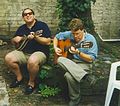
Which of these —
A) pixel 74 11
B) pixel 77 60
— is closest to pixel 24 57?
pixel 77 60

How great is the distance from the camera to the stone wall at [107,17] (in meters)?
10.9

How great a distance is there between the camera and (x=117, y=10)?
11039 millimetres

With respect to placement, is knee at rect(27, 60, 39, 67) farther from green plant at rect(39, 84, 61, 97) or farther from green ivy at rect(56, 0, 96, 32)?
green ivy at rect(56, 0, 96, 32)

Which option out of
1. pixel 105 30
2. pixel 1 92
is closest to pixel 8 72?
pixel 1 92

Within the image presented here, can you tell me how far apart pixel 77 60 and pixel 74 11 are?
2353mm

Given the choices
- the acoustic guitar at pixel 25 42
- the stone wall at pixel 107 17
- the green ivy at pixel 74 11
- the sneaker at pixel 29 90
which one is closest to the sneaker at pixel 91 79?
the sneaker at pixel 29 90

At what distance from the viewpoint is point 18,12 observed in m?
10.2

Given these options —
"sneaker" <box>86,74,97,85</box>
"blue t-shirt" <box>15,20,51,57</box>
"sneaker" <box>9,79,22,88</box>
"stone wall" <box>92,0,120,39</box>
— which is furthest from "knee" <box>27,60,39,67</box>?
"stone wall" <box>92,0,120,39</box>

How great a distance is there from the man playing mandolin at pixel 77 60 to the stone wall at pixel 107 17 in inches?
187

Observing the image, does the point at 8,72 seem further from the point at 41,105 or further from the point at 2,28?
the point at 2,28

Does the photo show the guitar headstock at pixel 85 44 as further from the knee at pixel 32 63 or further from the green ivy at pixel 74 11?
the green ivy at pixel 74 11

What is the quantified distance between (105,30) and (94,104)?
5.00 metres

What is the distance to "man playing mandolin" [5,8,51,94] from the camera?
6379mm

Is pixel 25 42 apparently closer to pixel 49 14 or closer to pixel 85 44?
pixel 85 44
